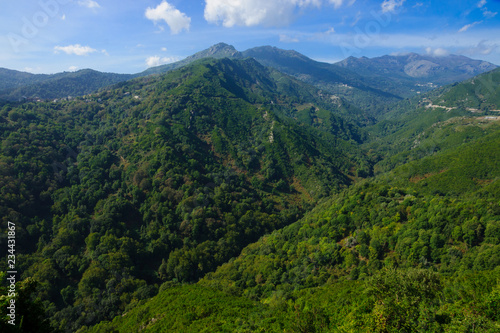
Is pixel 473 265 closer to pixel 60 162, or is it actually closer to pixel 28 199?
pixel 28 199

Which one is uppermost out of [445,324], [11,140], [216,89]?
[216,89]

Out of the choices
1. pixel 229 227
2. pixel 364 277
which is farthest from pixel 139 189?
pixel 364 277

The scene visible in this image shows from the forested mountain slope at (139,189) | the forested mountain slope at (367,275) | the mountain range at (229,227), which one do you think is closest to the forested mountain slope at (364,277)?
the forested mountain slope at (367,275)

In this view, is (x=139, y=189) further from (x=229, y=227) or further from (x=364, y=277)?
(x=364, y=277)

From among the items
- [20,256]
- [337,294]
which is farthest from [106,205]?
[337,294]

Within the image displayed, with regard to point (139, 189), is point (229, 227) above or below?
below

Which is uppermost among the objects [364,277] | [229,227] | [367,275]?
[364,277]
